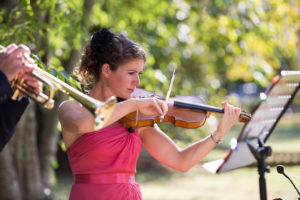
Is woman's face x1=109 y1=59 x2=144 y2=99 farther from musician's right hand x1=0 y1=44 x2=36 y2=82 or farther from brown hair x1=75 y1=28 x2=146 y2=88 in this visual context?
musician's right hand x1=0 y1=44 x2=36 y2=82

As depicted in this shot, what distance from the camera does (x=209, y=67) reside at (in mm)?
10742

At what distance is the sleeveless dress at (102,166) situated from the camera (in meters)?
2.66

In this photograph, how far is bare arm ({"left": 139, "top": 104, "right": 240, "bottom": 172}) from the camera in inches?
110

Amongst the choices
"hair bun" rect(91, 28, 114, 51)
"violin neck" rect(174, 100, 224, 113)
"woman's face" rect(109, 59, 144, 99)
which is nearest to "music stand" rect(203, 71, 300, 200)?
"violin neck" rect(174, 100, 224, 113)

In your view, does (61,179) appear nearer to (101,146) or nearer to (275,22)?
(275,22)

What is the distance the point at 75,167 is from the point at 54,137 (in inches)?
152

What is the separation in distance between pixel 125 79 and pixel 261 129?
0.93 metres

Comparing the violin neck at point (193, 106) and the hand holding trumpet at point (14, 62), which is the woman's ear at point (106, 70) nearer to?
the violin neck at point (193, 106)

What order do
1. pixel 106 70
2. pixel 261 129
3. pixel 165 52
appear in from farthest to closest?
pixel 165 52 → pixel 261 129 → pixel 106 70

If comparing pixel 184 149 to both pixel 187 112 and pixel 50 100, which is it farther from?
pixel 50 100

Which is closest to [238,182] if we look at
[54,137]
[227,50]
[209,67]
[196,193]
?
[196,193]

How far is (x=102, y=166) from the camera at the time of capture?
8.77ft

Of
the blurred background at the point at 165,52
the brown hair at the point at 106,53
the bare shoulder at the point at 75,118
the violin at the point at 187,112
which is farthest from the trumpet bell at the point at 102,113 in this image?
the blurred background at the point at 165,52

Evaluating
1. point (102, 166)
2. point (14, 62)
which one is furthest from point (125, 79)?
point (14, 62)
